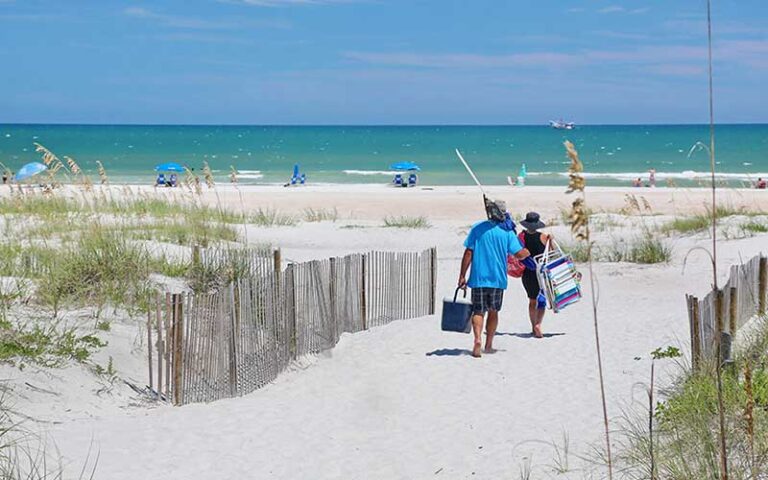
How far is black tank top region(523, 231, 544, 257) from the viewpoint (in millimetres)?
10453

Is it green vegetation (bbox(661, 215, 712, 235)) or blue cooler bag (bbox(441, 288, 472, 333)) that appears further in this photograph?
green vegetation (bbox(661, 215, 712, 235))

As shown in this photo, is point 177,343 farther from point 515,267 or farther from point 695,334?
point 515,267

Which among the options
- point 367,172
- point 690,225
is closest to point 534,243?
point 690,225

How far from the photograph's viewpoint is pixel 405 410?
8.20m

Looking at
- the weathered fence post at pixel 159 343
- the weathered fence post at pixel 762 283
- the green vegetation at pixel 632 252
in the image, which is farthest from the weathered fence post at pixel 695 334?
the green vegetation at pixel 632 252

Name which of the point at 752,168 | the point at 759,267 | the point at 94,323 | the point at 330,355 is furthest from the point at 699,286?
the point at 752,168

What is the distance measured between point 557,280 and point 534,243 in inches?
19.1

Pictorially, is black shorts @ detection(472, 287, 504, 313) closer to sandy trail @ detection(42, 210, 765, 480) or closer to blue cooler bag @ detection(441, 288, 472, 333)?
blue cooler bag @ detection(441, 288, 472, 333)

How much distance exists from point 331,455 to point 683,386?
2.49 meters

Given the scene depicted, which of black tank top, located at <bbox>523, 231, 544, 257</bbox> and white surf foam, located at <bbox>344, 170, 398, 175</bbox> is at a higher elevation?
white surf foam, located at <bbox>344, 170, 398, 175</bbox>

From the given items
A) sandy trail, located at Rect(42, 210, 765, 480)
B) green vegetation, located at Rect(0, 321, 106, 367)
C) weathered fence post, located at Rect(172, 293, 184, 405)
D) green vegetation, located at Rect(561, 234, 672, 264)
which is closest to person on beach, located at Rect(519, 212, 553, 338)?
sandy trail, located at Rect(42, 210, 765, 480)

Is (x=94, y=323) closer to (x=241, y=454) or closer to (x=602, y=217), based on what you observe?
(x=241, y=454)

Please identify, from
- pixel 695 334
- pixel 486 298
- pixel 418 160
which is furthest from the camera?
pixel 418 160

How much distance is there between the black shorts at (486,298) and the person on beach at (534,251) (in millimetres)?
929
